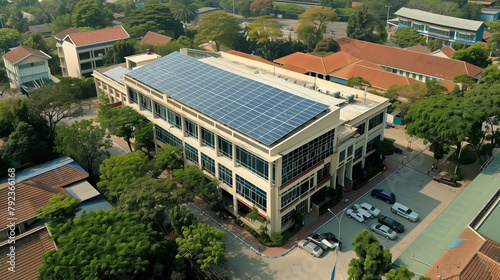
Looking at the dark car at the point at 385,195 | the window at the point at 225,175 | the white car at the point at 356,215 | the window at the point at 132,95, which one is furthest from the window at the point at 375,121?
the window at the point at 132,95

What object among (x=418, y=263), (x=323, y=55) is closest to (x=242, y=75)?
(x=418, y=263)

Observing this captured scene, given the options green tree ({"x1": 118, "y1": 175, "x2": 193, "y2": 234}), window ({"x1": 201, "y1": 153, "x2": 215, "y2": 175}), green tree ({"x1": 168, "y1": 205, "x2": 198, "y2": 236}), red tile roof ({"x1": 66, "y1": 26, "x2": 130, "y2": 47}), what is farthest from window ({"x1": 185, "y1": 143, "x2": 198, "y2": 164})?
red tile roof ({"x1": 66, "y1": 26, "x2": 130, "y2": 47})

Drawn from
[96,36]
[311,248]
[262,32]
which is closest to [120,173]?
[311,248]

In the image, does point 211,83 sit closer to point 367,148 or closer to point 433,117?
point 367,148

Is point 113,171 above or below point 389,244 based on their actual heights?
above

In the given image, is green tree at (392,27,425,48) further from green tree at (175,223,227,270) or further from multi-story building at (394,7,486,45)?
green tree at (175,223,227,270)

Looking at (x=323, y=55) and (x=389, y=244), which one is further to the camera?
(x=323, y=55)

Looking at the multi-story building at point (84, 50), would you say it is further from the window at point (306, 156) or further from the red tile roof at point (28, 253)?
the window at point (306, 156)

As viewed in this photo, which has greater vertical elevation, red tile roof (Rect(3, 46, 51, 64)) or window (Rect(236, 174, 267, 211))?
red tile roof (Rect(3, 46, 51, 64))
